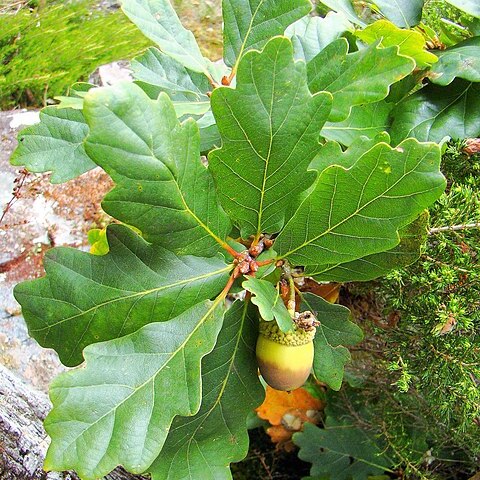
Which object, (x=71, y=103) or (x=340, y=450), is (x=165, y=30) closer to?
(x=71, y=103)

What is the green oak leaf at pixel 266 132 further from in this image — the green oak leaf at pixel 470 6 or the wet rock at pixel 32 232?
the wet rock at pixel 32 232

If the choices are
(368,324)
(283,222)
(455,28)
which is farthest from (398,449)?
(455,28)

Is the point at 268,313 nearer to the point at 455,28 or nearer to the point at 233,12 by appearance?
the point at 233,12

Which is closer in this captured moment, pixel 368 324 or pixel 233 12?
pixel 233 12

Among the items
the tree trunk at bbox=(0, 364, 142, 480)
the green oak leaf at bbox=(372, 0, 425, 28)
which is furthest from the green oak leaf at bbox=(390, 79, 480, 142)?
the tree trunk at bbox=(0, 364, 142, 480)

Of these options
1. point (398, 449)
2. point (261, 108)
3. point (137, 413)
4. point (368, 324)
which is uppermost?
point (261, 108)

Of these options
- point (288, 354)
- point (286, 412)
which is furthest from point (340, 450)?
point (288, 354)
